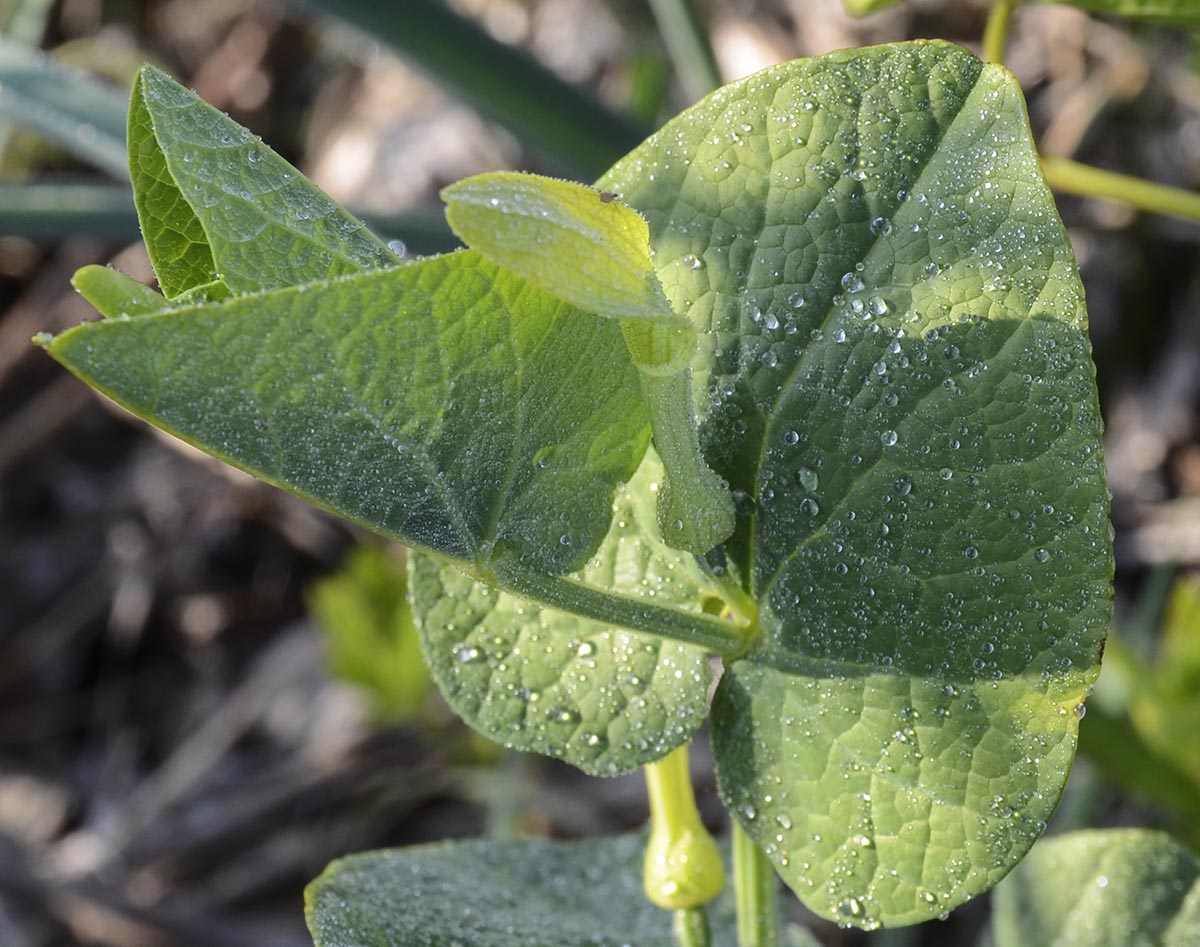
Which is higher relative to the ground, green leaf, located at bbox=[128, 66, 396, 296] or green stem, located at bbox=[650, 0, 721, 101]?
green leaf, located at bbox=[128, 66, 396, 296]

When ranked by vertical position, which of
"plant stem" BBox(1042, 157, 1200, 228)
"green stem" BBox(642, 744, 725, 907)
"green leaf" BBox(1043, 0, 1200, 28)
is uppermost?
"green leaf" BBox(1043, 0, 1200, 28)

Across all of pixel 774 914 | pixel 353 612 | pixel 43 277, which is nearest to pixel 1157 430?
pixel 353 612

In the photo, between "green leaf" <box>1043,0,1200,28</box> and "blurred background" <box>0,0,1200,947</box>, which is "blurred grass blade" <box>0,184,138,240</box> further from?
"green leaf" <box>1043,0,1200,28</box>

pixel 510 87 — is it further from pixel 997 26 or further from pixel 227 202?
pixel 227 202

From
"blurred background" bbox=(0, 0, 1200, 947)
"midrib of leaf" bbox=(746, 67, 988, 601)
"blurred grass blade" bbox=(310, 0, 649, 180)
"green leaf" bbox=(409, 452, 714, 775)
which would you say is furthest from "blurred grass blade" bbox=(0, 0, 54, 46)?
"midrib of leaf" bbox=(746, 67, 988, 601)

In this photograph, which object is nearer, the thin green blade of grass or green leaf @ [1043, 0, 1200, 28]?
green leaf @ [1043, 0, 1200, 28]

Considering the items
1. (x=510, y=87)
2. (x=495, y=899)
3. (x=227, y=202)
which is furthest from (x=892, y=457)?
(x=510, y=87)

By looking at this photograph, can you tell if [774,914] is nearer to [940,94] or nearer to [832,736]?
[832,736]
